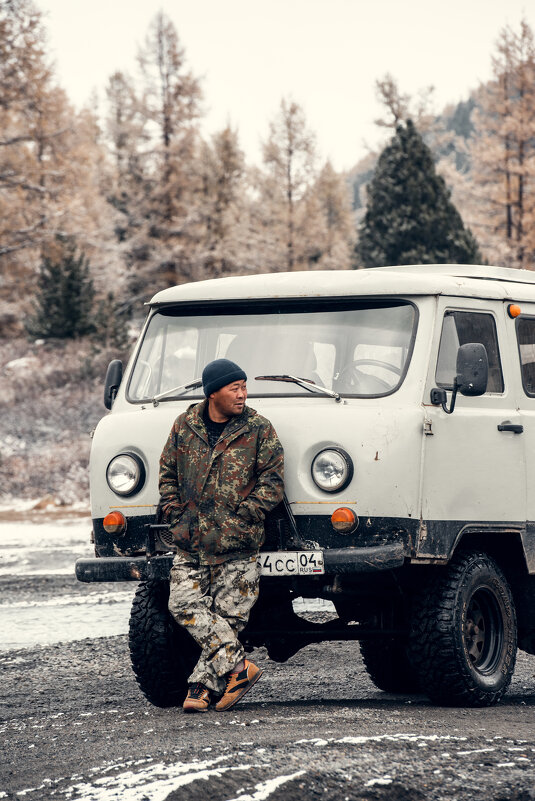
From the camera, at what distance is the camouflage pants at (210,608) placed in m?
6.22

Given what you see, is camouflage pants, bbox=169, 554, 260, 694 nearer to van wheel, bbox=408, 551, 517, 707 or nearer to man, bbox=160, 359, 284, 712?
man, bbox=160, 359, 284, 712

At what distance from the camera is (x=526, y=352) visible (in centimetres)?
732

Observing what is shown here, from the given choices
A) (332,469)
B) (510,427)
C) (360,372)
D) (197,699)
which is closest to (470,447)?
(510,427)

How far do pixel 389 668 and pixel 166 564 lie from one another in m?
1.93

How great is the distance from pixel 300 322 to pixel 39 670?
327cm

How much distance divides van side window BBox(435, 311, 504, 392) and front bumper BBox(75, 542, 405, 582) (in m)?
1.04

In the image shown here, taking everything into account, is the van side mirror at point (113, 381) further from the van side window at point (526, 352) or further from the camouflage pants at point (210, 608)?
the van side window at point (526, 352)

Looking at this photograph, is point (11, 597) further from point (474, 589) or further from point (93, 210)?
point (93, 210)

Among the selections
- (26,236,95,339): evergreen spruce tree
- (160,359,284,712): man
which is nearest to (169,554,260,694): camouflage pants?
(160,359,284,712): man

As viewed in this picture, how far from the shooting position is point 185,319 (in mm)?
7250

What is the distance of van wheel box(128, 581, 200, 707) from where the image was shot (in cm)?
667

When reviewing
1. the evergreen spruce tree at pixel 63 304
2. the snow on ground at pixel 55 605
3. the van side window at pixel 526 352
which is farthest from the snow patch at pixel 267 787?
the evergreen spruce tree at pixel 63 304

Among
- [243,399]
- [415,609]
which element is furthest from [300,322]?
[415,609]

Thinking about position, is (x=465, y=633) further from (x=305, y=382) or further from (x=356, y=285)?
(x=356, y=285)
